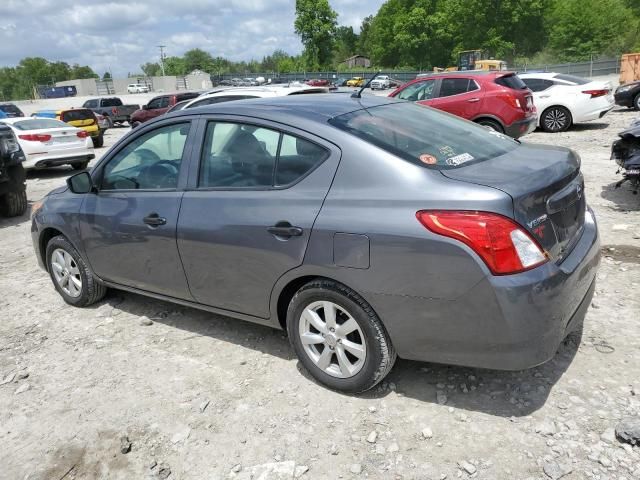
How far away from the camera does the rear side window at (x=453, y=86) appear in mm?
11487

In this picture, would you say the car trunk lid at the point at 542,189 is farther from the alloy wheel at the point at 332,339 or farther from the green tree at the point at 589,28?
the green tree at the point at 589,28

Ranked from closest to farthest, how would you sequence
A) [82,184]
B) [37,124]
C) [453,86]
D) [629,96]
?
[82,184] → [453,86] → [37,124] → [629,96]

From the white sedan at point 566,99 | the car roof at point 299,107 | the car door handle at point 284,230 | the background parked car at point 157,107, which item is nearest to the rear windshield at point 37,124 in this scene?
the background parked car at point 157,107

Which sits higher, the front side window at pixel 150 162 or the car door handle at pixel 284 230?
the front side window at pixel 150 162

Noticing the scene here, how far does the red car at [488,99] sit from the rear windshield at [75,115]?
12009 millimetres

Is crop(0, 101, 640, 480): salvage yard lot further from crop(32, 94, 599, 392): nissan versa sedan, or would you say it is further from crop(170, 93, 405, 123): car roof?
crop(170, 93, 405, 123): car roof

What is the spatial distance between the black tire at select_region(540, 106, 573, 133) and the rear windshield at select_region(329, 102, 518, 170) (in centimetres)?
1097

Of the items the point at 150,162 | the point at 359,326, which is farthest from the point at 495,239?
the point at 150,162

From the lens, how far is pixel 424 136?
3.16 meters

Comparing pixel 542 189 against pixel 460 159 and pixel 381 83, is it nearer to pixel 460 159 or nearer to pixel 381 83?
pixel 460 159

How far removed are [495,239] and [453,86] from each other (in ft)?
32.9

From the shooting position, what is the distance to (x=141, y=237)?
3.76 metres

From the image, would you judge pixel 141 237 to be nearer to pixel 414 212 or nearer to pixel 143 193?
pixel 143 193

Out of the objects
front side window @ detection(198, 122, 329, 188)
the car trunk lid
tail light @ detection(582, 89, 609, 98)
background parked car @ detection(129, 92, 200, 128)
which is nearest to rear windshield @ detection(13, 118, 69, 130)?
background parked car @ detection(129, 92, 200, 128)
